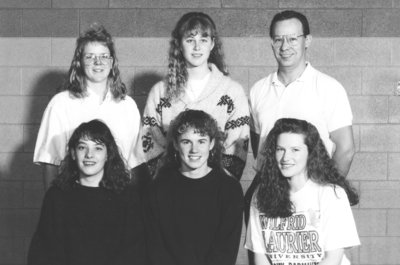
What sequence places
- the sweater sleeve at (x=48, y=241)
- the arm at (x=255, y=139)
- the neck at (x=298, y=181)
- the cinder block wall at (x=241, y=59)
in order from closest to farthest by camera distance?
1. the neck at (x=298, y=181)
2. the sweater sleeve at (x=48, y=241)
3. the arm at (x=255, y=139)
4. the cinder block wall at (x=241, y=59)

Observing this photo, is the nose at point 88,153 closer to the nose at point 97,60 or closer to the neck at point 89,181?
the neck at point 89,181

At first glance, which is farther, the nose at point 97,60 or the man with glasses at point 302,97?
the nose at point 97,60

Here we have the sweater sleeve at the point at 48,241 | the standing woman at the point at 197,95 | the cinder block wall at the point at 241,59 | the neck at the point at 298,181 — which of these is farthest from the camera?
the cinder block wall at the point at 241,59

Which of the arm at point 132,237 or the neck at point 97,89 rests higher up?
the neck at point 97,89

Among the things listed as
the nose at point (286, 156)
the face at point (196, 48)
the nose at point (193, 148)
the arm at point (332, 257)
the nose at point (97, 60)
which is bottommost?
the arm at point (332, 257)

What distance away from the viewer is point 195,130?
12.2 ft

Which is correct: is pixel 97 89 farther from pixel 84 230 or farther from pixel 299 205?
pixel 299 205

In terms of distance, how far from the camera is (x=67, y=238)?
12.0ft

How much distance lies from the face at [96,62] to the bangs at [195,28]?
45 centimetres

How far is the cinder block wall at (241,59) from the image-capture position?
510 cm

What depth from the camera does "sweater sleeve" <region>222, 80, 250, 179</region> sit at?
3.89m

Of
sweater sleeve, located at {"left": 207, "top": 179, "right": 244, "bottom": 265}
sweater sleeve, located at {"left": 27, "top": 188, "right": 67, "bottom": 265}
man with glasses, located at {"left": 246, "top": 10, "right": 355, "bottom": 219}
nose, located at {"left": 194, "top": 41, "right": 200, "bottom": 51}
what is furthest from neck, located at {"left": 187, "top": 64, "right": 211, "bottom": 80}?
sweater sleeve, located at {"left": 27, "top": 188, "right": 67, "bottom": 265}

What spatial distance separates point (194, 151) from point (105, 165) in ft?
1.59

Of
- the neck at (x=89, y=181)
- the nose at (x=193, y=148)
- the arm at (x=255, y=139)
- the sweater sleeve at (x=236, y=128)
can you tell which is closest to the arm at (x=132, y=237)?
the neck at (x=89, y=181)
